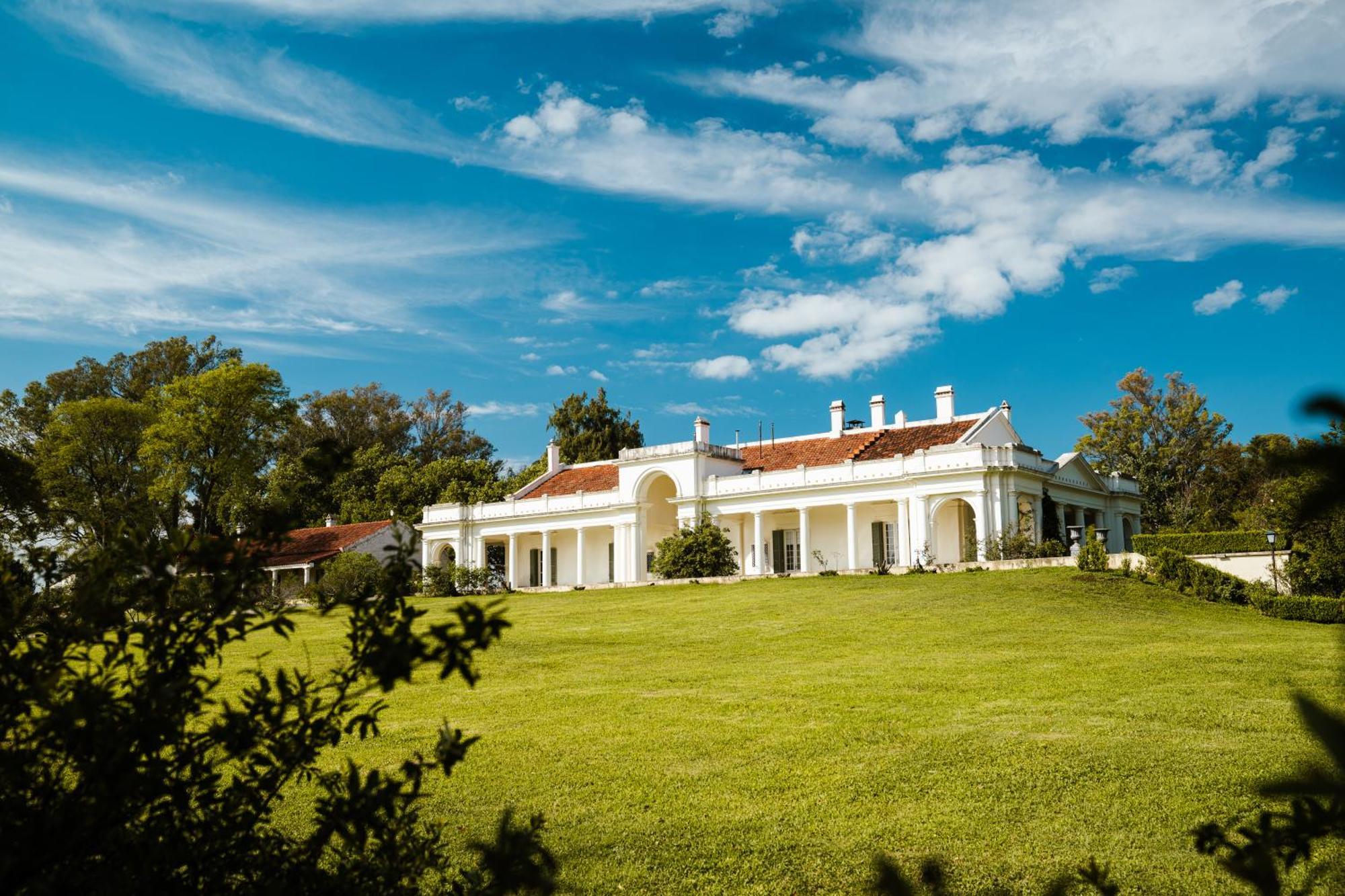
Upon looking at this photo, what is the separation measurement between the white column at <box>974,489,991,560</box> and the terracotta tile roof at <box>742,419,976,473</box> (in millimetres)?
3209

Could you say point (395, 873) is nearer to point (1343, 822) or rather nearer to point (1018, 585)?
point (1343, 822)

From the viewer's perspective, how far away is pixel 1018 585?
86.3 feet

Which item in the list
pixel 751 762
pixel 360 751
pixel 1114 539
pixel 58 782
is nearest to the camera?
pixel 58 782

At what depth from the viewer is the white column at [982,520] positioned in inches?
1351

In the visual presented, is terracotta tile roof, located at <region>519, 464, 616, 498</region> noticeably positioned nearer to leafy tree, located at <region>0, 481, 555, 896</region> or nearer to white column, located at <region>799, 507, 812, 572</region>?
white column, located at <region>799, 507, 812, 572</region>

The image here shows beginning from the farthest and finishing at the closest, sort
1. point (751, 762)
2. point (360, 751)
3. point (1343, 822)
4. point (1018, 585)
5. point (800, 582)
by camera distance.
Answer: point (800, 582), point (1018, 585), point (360, 751), point (751, 762), point (1343, 822)

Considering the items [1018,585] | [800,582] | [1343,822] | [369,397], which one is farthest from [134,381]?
[1343,822]

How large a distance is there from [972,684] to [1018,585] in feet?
44.6

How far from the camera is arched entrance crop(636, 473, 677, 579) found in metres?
42.9

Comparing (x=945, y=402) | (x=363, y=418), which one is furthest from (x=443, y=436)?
(x=945, y=402)

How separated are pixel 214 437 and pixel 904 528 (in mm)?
30124

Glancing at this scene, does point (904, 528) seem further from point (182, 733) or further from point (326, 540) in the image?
point (182, 733)

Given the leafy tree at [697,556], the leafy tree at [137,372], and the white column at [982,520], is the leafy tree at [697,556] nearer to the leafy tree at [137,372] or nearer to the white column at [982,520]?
the white column at [982,520]

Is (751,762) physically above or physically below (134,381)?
below
